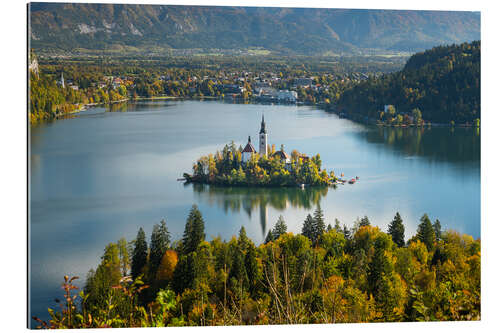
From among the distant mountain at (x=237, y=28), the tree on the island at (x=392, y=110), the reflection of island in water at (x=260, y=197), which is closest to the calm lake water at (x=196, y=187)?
the reflection of island in water at (x=260, y=197)

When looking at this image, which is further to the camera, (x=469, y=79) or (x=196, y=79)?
(x=196, y=79)

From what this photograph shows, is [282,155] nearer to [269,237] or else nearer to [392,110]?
[269,237]

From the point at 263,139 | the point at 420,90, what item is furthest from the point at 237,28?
the point at 420,90

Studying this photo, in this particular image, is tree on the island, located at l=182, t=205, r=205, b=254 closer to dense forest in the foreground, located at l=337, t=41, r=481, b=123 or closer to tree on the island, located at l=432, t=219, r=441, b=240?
tree on the island, located at l=432, t=219, r=441, b=240

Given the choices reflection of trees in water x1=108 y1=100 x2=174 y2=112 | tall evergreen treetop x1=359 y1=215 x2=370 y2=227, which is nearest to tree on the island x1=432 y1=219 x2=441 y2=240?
tall evergreen treetop x1=359 y1=215 x2=370 y2=227

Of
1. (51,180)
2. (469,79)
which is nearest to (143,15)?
(51,180)
